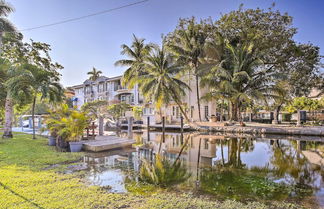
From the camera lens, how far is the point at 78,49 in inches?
594

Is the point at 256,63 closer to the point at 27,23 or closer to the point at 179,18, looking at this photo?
the point at 179,18

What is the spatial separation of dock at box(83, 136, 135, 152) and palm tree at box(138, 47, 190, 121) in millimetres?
8788

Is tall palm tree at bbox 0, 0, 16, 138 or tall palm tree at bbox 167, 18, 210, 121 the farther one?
tall palm tree at bbox 167, 18, 210, 121

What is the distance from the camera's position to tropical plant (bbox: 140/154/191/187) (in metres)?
4.88

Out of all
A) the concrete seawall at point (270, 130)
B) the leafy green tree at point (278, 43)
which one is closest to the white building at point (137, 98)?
the concrete seawall at point (270, 130)

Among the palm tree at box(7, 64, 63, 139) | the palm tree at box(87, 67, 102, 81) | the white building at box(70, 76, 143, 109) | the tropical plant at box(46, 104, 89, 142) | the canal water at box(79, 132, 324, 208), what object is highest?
the palm tree at box(87, 67, 102, 81)

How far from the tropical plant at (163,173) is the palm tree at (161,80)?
11978mm

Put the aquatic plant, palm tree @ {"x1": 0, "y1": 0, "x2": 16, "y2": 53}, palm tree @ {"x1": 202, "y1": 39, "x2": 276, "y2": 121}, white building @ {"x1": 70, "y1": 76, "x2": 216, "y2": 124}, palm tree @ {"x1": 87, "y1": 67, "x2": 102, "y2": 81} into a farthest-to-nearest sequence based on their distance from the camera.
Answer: palm tree @ {"x1": 87, "y1": 67, "x2": 102, "y2": 81} < white building @ {"x1": 70, "y1": 76, "x2": 216, "y2": 124} < palm tree @ {"x1": 202, "y1": 39, "x2": 276, "y2": 121} < palm tree @ {"x1": 0, "y1": 0, "x2": 16, "y2": 53} < the aquatic plant

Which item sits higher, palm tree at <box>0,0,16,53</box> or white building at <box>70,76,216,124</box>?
palm tree at <box>0,0,16,53</box>

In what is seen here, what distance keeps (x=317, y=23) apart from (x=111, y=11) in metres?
15.5

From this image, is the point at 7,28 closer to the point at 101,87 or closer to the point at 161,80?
the point at 161,80

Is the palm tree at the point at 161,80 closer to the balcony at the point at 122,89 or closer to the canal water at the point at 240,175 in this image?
the canal water at the point at 240,175

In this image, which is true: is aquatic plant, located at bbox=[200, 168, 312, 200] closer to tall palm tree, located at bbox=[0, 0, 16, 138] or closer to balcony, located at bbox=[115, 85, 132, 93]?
tall palm tree, located at bbox=[0, 0, 16, 138]

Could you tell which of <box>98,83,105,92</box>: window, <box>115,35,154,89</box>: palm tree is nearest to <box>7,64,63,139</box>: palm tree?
<box>115,35,154,89</box>: palm tree
